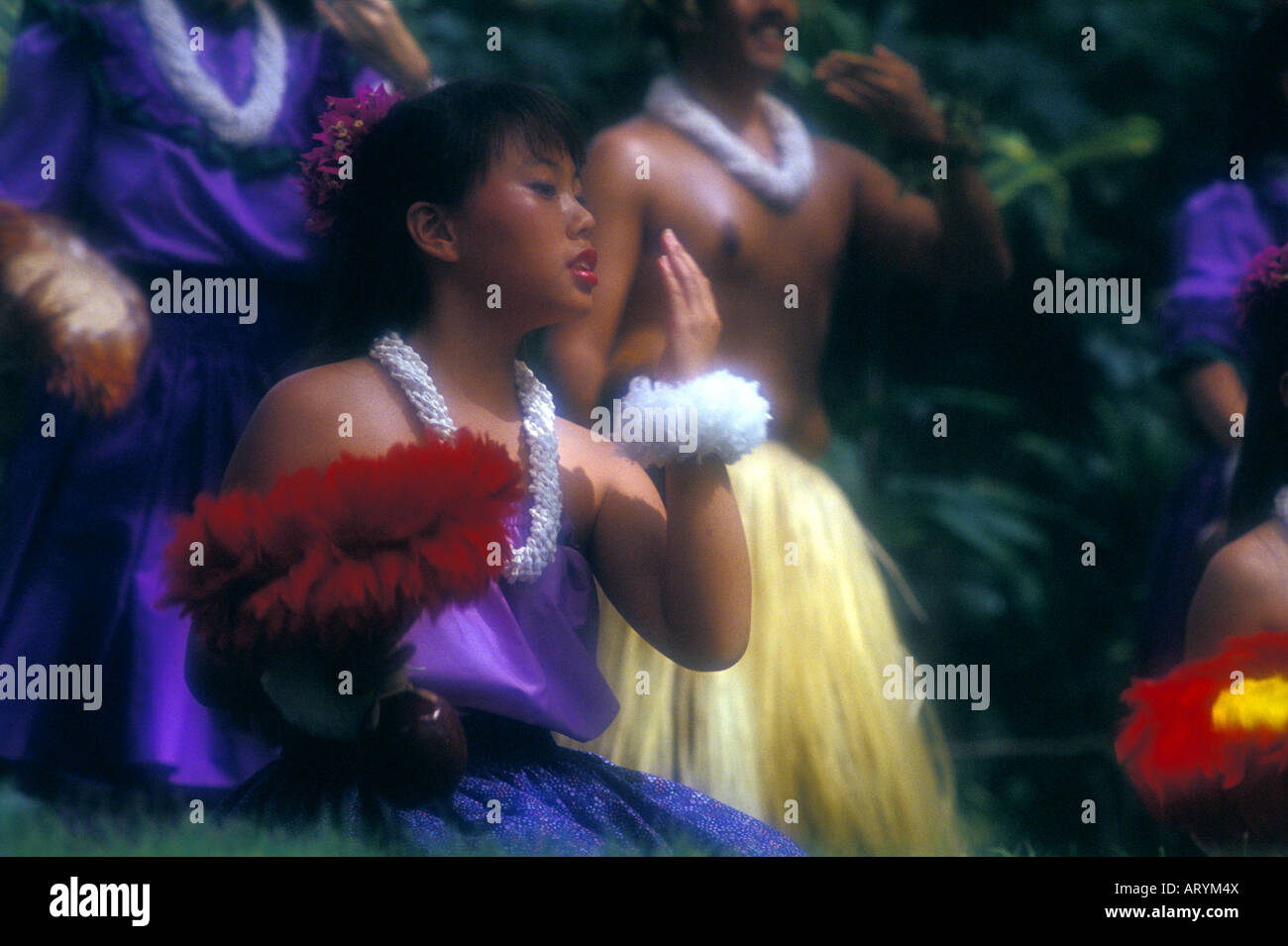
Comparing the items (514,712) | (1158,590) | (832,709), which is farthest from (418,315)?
(1158,590)

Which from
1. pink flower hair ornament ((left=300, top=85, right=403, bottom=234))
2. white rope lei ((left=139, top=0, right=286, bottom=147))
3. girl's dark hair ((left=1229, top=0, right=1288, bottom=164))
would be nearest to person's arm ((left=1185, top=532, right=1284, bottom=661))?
girl's dark hair ((left=1229, top=0, right=1288, bottom=164))

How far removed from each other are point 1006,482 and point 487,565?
1561mm

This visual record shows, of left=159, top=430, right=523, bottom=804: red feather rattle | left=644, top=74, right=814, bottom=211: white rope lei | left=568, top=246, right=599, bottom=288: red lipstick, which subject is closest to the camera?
left=159, top=430, right=523, bottom=804: red feather rattle

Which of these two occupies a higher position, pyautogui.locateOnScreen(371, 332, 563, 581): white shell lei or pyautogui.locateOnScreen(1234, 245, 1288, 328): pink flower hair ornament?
pyautogui.locateOnScreen(1234, 245, 1288, 328): pink flower hair ornament

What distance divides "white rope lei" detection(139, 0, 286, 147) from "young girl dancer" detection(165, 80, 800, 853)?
13.4 inches

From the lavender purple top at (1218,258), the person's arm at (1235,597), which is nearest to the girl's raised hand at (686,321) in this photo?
the person's arm at (1235,597)

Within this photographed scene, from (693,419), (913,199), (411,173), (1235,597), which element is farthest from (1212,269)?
(411,173)

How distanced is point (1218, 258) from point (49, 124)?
1957 mm

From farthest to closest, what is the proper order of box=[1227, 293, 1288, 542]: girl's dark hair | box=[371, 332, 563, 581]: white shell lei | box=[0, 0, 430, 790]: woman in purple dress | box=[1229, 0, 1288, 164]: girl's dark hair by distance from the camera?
1. box=[1229, 0, 1288, 164]: girl's dark hair
2. box=[1227, 293, 1288, 542]: girl's dark hair
3. box=[0, 0, 430, 790]: woman in purple dress
4. box=[371, 332, 563, 581]: white shell lei

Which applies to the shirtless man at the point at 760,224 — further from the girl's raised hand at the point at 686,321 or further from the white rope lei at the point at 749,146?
the girl's raised hand at the point at 686,321

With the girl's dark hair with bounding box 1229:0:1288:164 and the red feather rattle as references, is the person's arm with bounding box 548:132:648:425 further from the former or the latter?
the girl's dark hair with bounding box 1229:0:1288:164

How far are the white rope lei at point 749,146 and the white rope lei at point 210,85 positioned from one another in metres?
0.64

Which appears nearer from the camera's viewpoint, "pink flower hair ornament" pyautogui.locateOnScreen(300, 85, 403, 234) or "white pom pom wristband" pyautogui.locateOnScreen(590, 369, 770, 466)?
"white pom pom wristband" pyautogui.locateOnScreen(590, 369, 770, 466)

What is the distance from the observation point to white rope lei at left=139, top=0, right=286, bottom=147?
9.57ft
